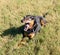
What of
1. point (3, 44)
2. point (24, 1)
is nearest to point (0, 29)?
point (3, 44)

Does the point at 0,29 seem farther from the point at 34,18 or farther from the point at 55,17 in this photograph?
the point at 55,17

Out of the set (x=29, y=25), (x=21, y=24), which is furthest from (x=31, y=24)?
(x=21, y=24)

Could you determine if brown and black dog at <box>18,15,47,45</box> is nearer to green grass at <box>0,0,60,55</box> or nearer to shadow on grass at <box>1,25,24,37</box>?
green grass at <box>0,0,60,55</box>

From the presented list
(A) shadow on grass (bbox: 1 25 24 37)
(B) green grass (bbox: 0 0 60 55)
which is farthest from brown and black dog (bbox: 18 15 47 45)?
(A) shadow on grass (bbox: 1 25 24 37)

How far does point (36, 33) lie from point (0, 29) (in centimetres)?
118

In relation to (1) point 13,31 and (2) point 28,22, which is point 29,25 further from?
(1) point 13,31

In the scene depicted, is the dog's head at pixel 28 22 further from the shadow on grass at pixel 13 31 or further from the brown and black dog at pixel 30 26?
the shadow on grass at pixel 13 31

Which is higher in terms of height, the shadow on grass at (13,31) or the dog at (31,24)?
the dog at (31,24)

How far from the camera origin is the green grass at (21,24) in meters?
8.06

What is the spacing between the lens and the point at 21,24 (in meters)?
9.00

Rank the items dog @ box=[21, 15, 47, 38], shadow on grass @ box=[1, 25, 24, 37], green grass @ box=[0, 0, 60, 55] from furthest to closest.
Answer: shadow on grass @ box=[1, 25, 24, 37] → dog @ box=[21, 15, 47, 38] → green grass @ box=[0, 0, 60, 55]

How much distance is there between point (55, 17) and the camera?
368 inches

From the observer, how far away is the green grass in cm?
806

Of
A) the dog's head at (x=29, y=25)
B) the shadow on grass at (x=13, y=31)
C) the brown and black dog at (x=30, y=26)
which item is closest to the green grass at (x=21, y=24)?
the shadow on grass at (x=13, y=31)
